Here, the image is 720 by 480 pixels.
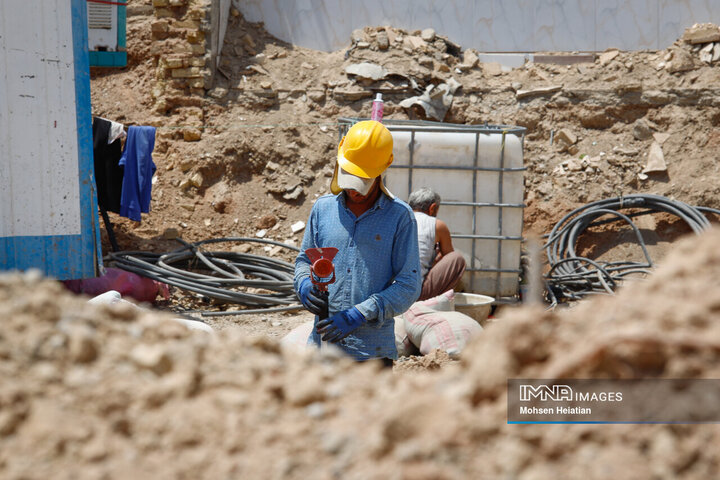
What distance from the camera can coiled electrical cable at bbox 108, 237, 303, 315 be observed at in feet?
22.1

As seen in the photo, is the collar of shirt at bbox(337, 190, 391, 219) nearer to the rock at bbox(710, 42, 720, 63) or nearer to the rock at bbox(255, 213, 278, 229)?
the rock at bbox(255, 213, 278, 229)

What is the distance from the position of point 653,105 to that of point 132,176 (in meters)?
6.94

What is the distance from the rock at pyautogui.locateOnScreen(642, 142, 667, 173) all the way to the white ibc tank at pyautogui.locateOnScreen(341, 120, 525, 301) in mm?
3137

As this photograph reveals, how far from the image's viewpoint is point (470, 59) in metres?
10.2

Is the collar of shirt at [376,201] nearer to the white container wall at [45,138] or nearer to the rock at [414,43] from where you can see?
the white container wall at [45,138]

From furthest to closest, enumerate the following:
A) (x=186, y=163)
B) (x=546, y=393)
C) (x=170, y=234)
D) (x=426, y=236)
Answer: (x=186, y=163), (x=170, y=234), (x=426, y=236), (x=546, y=393)

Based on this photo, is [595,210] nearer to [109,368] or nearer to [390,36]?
[390,36]

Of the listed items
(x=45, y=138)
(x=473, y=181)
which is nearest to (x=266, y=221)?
(x=473, y=181)

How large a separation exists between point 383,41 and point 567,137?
2.92 metres

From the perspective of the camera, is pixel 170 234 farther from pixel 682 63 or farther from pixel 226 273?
pixel 682 63

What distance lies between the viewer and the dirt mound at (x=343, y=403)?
4.10 ft

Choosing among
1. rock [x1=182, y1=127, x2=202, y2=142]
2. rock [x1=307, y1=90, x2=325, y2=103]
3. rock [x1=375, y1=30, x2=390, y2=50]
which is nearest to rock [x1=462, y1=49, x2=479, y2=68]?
rock [x1=375, y1=30, x2=390, y2=50]

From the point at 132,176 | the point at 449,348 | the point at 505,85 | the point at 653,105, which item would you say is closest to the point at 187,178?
the point at 132,176

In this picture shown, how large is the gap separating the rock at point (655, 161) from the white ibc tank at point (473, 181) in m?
3.14
